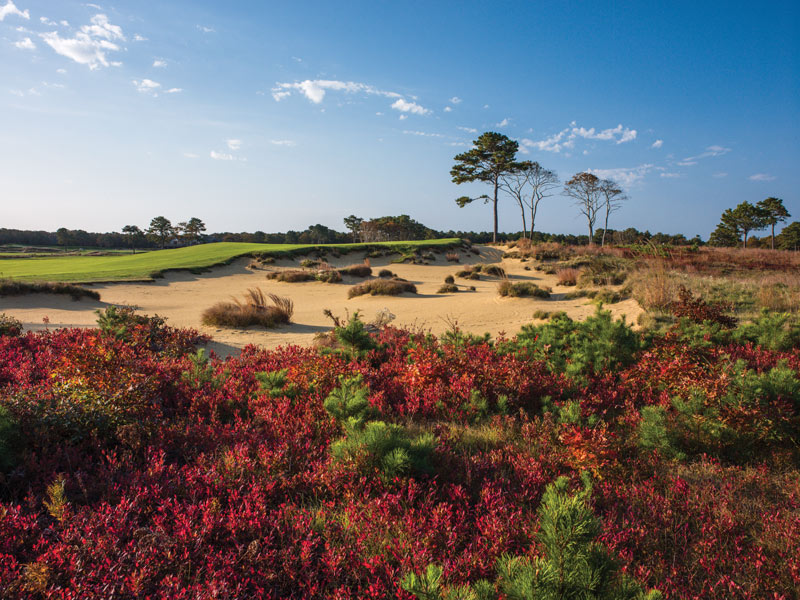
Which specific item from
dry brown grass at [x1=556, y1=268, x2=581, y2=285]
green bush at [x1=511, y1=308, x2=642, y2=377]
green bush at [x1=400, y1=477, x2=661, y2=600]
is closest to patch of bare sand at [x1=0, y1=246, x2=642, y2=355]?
dry brown grass at [x1=556, y1=268, x2=581, y2=285]

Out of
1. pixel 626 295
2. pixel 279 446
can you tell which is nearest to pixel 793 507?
pixel 279 446

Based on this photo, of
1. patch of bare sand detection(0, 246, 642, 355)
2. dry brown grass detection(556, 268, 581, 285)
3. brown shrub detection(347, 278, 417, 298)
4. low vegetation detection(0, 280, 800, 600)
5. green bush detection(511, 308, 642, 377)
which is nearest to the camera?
low vegetation detection(0, 280, 800, 600)

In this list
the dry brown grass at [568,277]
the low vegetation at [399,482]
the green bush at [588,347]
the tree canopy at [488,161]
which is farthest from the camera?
the tree canopy at [488,161]

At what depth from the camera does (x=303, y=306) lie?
16250 millimetres

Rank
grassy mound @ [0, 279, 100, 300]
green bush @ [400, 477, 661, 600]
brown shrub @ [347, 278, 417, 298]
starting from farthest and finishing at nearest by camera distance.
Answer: brown shrub @ [347, 278, 417, 298], grassy mound @ [0, 279, 100, 300], green bush @ [400, 477, 661, 600]

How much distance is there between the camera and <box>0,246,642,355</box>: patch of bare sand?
10727 mm

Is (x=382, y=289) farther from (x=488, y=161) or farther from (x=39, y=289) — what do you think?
(x=488, y=161)

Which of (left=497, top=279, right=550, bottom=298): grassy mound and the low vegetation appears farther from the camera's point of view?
(left=497, top=279, right=550, bottom=298): grassy mound

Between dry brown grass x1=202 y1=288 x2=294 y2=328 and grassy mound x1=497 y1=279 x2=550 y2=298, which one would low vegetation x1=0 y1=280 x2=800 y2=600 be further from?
grassy mound x1=497 y1=279 x2=550 y2=298

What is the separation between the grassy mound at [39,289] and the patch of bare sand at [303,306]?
250 millimetres

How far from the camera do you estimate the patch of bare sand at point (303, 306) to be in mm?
10727

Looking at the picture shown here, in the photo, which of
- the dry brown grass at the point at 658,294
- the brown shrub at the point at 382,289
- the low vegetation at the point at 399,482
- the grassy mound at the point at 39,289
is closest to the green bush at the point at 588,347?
the low vegetation at the point at 399,482

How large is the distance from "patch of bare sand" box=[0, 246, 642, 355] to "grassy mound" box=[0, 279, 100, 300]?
250 mm

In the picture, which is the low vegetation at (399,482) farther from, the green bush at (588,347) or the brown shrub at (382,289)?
the brown shrub at (382,289)
